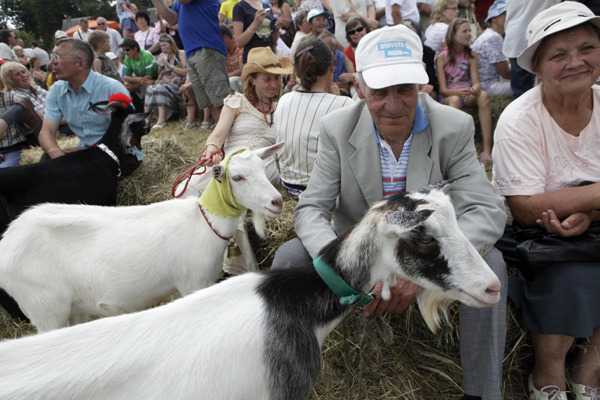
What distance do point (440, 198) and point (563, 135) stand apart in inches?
48.0

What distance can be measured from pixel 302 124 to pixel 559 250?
84.2 inches

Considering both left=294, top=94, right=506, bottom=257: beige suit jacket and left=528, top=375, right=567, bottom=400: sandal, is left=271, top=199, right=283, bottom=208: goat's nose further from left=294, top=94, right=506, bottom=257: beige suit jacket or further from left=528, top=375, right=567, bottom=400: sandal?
left=528, top=375, right=567, bottom=400: sandal

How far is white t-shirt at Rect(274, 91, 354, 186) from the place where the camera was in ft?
11.8

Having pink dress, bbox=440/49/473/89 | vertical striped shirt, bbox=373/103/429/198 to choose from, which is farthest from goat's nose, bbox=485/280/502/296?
pink dress, bbox=440/49/473/89

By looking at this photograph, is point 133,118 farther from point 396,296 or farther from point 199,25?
point 396,296

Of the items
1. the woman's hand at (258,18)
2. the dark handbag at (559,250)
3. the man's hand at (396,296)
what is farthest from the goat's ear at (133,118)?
the woman's hand at (258,18)

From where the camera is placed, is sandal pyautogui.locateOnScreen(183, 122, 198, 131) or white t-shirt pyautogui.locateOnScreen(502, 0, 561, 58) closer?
white t-shirt pyautogui.locateOnScreen(502, 0, 561, 58)

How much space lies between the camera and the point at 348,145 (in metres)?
2.43

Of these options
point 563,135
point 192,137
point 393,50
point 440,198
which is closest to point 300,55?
point 393,50

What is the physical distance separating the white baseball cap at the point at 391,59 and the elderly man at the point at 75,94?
3.26 meters

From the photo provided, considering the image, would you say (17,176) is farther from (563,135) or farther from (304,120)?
(563,135)

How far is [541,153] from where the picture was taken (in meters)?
2.39

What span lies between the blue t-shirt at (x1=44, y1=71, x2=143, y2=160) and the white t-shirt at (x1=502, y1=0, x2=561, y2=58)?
13.7 ft

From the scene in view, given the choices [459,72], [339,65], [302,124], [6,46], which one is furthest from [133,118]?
[6,46]
